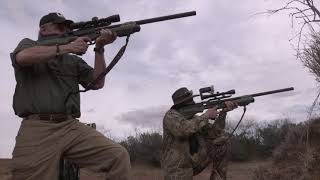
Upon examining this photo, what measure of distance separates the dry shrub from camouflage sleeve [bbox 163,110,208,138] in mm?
3818

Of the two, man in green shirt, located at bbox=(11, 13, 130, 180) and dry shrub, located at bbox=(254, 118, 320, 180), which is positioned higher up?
man in green shirt, located at bbox=(11, 13, 130, 180)

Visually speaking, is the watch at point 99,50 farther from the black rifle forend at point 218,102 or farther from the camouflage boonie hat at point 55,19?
the black rifle forend at point 218,102

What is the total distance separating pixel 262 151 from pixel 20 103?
20173 mm

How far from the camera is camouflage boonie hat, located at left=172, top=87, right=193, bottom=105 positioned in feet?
33.3

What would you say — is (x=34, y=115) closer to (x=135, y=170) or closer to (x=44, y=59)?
(x=44, y=59)

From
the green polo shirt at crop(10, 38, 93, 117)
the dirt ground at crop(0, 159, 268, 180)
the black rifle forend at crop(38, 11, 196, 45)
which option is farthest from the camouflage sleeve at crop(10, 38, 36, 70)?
the dirt ground at crop(0, 159, 268, 180)

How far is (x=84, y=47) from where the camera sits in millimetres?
5793

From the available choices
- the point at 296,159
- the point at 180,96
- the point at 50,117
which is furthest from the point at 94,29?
the point at 296,159

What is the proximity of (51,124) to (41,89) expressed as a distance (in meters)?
0.33

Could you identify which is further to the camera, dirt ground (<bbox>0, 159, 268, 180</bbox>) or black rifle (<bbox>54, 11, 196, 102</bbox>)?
dirt ground (<bbox>0, 159, 268, 180</bbox>)

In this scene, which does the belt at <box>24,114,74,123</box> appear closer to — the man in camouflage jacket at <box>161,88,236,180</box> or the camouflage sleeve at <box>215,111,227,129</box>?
the man in camouflage jacket at <box>161,88,236,180</box>

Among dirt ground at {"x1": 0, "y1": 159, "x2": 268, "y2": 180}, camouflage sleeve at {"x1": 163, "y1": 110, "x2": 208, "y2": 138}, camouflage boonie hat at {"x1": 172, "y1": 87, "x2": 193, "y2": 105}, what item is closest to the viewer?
camouflage sleeve at {"x1": 163, "y1": 110, "x2": 208, "y2": 138}

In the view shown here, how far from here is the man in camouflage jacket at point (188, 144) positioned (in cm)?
959

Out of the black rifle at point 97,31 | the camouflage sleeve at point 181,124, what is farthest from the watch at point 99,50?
the camouflage sleeve at point 181,124
